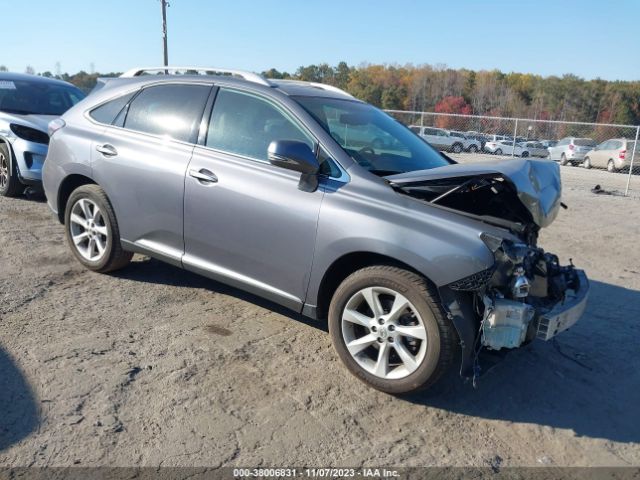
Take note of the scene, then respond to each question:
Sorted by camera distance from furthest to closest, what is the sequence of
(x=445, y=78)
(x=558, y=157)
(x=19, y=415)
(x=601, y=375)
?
(x=445, y=78), (x=558, y=157), (x=601, y=375), (x=19, y=415)

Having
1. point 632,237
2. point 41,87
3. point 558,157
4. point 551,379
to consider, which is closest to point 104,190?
point 551,379

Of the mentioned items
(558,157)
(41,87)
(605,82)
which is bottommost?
(558,157)

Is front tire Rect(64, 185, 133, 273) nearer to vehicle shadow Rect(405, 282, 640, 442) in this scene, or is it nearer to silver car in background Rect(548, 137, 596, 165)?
vehicle shadow Rect(405, 282, 640, 442)

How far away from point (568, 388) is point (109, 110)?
14.3 ft

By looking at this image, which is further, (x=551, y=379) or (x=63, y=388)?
(x=551, y=379)

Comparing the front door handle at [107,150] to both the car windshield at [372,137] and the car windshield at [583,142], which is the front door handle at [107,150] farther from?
the car windshield at [583,142]

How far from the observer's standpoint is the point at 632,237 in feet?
27.0

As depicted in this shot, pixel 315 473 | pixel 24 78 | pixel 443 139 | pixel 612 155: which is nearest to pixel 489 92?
pixel 443 139

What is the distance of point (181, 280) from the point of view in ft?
16.8

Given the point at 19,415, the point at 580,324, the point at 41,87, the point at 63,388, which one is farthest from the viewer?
the point at 41,87

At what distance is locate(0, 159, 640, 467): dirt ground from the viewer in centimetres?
286

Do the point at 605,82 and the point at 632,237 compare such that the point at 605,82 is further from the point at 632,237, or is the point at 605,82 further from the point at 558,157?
the point at 632,237

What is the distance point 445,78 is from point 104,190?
3443 inches

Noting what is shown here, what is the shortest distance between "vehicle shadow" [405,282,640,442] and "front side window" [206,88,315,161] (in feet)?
6.57
